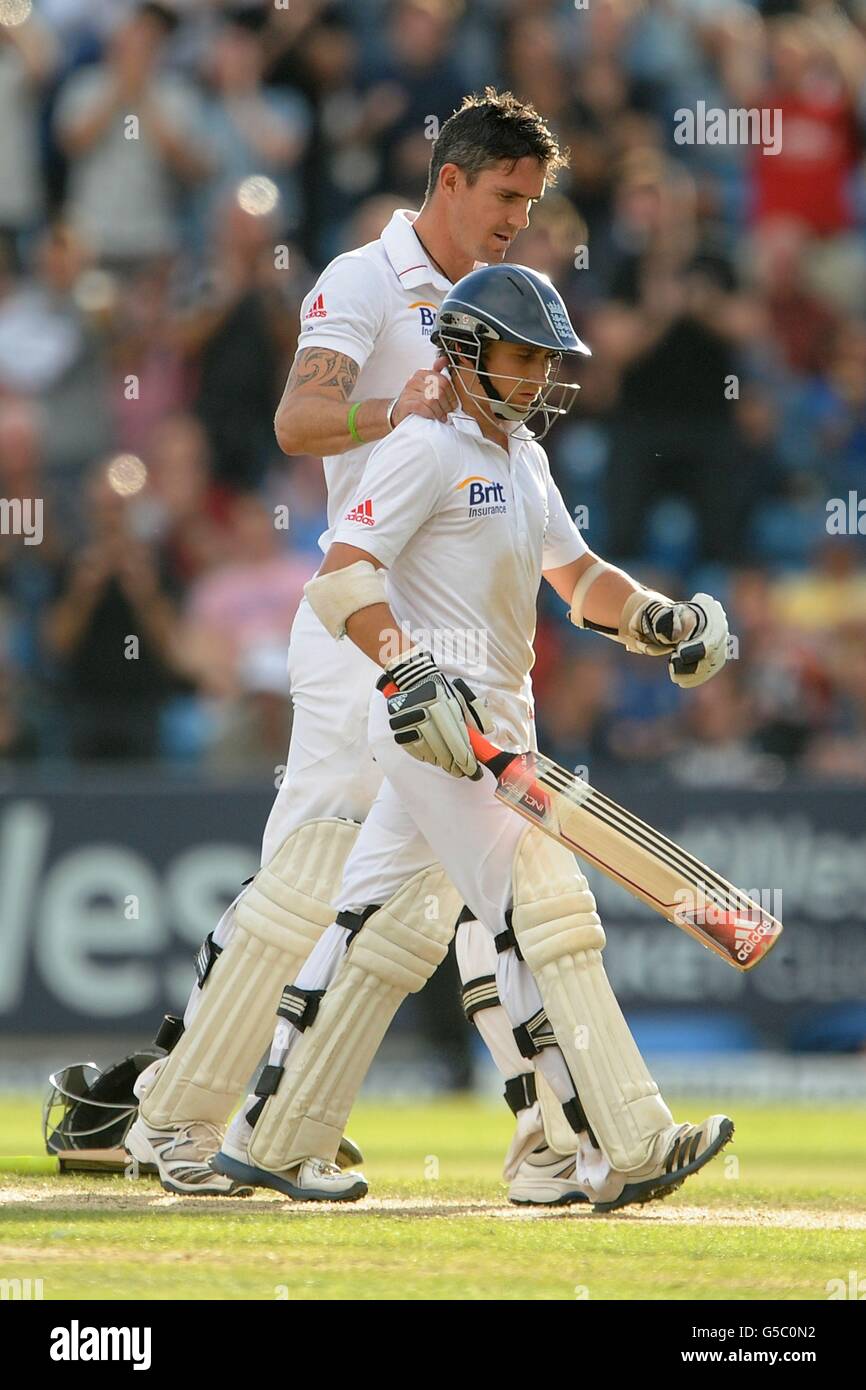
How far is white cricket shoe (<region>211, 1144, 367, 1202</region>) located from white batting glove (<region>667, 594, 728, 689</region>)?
1414 millimetres

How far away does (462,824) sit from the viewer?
4.94 m

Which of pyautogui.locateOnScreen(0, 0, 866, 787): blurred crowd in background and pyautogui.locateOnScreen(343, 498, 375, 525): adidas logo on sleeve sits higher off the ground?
pyautogui.locateOnScreen(0, 0, 866, 787): blurred crowd in background

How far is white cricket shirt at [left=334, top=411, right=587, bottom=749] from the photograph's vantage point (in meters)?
4.89

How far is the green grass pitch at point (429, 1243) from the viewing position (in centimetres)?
396

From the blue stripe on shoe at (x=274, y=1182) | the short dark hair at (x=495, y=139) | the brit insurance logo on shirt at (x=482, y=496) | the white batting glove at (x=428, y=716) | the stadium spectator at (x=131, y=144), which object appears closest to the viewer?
the white batting glove at (x=428, y=716)

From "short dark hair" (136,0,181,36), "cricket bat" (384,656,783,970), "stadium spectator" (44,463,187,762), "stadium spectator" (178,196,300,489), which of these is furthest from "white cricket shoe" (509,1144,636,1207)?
"short dark hair" (136,0,181,36)

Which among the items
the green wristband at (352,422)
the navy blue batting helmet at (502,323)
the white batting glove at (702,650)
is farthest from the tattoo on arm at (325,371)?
the white batting glove at (702,650)

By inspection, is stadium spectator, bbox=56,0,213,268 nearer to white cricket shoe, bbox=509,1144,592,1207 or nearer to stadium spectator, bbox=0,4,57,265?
stadium spectator, bbox=0,4,57,265

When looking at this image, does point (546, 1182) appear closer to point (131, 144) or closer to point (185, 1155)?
point (185, 1155)

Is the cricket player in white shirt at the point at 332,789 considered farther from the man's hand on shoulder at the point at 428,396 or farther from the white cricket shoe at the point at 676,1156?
the white cricket shoe at the point at 676,1156

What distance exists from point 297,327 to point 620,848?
21.1 ft

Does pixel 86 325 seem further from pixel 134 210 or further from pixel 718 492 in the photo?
pixel 718 492

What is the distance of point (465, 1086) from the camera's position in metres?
9.80
